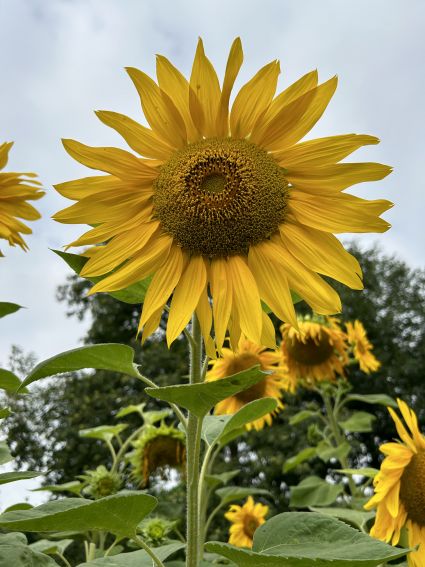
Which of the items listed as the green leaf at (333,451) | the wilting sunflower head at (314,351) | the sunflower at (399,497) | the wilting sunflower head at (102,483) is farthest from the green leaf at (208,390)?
the wilting sunflower head at (314,351)

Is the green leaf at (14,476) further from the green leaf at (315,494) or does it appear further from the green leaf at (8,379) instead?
the green leaf at (315,494)

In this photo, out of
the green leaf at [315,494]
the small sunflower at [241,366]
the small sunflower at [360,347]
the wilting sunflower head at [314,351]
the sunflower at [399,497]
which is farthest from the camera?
the small sunflower at [360,347]

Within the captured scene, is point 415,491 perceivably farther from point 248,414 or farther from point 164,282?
point 164,282

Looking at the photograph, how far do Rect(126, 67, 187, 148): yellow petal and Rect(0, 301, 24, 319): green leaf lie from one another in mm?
553

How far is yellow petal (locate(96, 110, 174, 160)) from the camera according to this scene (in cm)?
131

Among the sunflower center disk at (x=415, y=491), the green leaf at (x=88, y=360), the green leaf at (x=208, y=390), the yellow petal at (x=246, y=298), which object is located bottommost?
the sunflower center disk at (x=415, y=491)

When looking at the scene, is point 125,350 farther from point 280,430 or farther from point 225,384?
point 280,430

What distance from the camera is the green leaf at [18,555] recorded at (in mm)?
1133

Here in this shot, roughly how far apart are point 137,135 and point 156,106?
70 mm

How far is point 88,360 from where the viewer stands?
120 cm

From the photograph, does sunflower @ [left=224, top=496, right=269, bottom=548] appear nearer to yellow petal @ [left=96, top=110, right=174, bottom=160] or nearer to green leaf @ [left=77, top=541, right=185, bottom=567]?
green leaf @ [left=77, top=541, right=185, bottom=567]

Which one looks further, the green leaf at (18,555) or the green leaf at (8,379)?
the green leaf at (8,379)

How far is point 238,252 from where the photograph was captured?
1.36m

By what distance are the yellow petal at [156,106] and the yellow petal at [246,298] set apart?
300 millimetres
